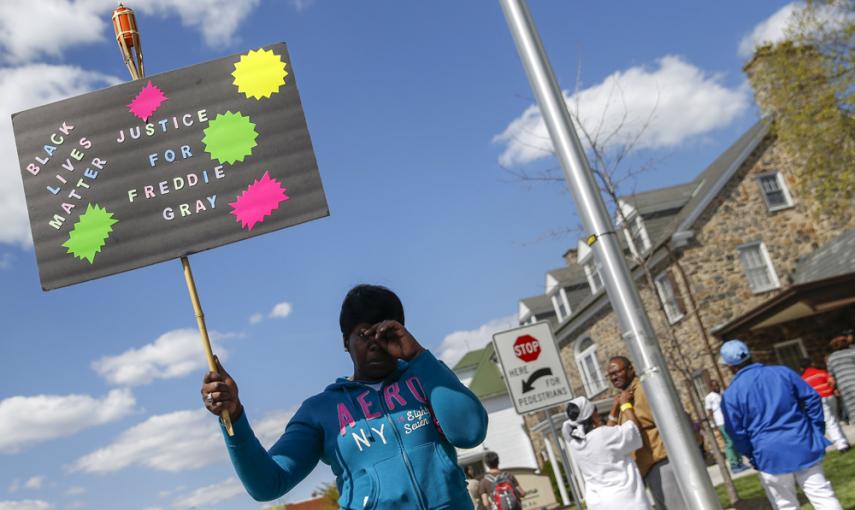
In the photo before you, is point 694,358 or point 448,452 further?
point 694,358

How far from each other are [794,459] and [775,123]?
71.4 feet

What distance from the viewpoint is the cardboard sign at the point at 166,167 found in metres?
3.18

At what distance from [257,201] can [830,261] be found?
2489 cm

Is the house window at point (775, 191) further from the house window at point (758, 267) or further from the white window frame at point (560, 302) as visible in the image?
the white window frame at point (560, 302)

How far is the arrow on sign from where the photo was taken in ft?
30.7

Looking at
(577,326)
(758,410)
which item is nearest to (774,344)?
(577,326)

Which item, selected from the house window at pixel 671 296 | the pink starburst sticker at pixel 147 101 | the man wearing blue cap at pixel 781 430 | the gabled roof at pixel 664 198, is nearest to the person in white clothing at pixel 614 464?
the man wearing blue cap at pixel 781 430

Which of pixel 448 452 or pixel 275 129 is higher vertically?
pixel 275 129

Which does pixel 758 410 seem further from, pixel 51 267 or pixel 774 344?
pixel 774 344

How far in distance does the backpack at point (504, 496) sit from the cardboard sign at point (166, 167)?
7784mm

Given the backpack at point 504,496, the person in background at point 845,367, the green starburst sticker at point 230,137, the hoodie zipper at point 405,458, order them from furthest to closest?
the person in background at point 845,367
the backpack at point 504,496
the green starburst sticker at point 230,137
the hoodie zipper at point 405,458

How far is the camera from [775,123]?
1027 inches

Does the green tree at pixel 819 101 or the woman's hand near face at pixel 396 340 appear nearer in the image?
the woman's hand near face at pixel 396 340

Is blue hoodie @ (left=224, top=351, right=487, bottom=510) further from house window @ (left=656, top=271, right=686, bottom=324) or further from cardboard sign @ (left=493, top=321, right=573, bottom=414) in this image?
house window @ (left=656, top=271, right=686, bottom=324)
